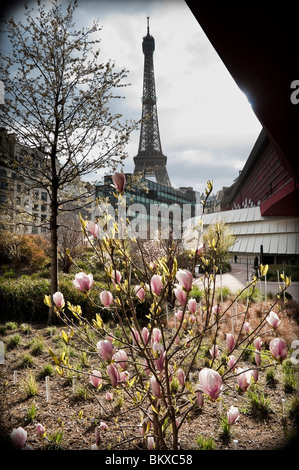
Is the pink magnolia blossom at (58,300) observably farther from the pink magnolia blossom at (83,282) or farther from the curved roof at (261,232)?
the curved roof at (261,232)

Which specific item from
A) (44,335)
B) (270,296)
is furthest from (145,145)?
(44,335)

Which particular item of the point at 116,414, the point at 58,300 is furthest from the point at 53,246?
the point at 116,414

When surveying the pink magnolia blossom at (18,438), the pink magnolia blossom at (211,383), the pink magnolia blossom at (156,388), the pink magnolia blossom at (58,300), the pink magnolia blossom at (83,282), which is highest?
the pink magnolia blossom at (83,282)

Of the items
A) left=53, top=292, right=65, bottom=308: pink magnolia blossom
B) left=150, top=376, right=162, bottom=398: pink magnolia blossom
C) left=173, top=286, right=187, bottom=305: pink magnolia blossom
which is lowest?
left=150, top=376, right=162, bottom=398: pink magnolia blossom

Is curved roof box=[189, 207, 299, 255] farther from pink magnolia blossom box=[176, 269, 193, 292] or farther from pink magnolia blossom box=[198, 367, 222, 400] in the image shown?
pink magnolia blossom box=[198, 367, 222, 400]

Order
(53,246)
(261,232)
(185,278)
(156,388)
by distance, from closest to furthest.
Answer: (185,278) → (156,388) → (53,246) → (261,232)

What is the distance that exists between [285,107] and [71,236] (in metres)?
7.07

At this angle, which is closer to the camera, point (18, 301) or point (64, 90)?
point (64, 90)

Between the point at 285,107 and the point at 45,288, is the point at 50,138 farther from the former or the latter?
the point at 285,107

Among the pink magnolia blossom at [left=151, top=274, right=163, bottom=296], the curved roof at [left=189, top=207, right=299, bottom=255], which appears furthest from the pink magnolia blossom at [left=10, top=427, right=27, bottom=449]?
the curved roof at [left=189, top=207, right=299, bottom=255]

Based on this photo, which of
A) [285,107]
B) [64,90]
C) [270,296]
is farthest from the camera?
[270,296]

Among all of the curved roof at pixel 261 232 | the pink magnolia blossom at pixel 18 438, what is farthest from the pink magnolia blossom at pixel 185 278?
the curved roof at pixel 261 232

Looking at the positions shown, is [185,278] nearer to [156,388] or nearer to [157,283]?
[157,283]

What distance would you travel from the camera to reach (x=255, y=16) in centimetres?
90
